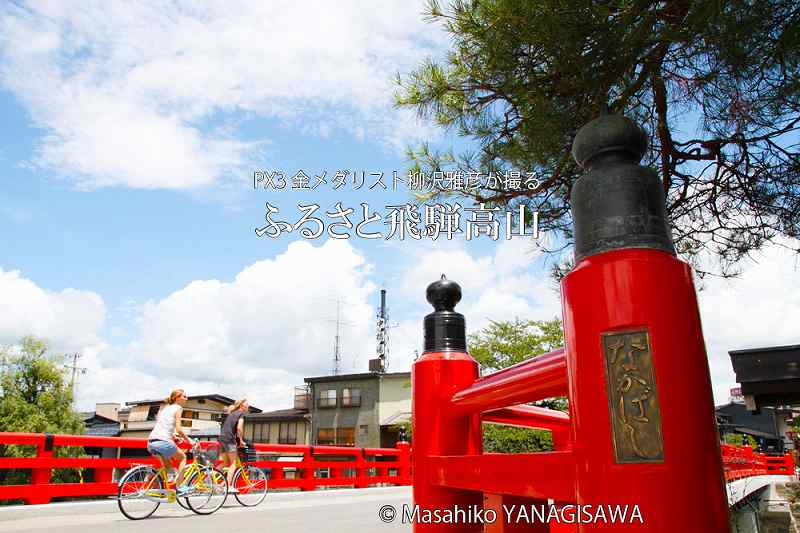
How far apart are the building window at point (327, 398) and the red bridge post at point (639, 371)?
115ft

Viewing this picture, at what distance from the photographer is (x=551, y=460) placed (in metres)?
0.75

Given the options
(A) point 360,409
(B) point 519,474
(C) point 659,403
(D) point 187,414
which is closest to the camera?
(C) point 659,403

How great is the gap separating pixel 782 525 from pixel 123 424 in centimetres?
3770

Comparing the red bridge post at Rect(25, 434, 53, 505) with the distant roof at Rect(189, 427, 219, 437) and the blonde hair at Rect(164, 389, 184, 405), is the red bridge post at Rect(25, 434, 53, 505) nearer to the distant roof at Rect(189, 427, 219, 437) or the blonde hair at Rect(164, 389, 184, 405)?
the blonde hair at Rect(164, 389, 184, 405)

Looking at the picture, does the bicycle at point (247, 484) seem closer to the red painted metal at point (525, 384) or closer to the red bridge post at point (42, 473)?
the red bridge post at point (42, 473)

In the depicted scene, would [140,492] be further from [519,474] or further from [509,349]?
[509,349]

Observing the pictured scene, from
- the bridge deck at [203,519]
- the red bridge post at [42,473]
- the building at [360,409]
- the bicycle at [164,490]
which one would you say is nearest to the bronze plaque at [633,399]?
the bridge deck at [203,519]

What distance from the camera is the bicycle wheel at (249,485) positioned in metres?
8.59

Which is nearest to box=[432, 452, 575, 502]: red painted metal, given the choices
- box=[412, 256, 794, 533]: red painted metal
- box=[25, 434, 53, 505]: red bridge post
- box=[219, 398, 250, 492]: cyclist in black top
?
box=[412, 256, 794, 533]: red painted metal

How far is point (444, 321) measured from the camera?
1287 mm

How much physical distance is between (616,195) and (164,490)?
765 centimetres

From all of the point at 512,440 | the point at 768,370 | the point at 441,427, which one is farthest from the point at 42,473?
the point at 512,440

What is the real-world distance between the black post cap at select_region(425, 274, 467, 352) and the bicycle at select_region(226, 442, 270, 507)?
8101 mm

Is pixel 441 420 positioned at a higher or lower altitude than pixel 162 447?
higher
